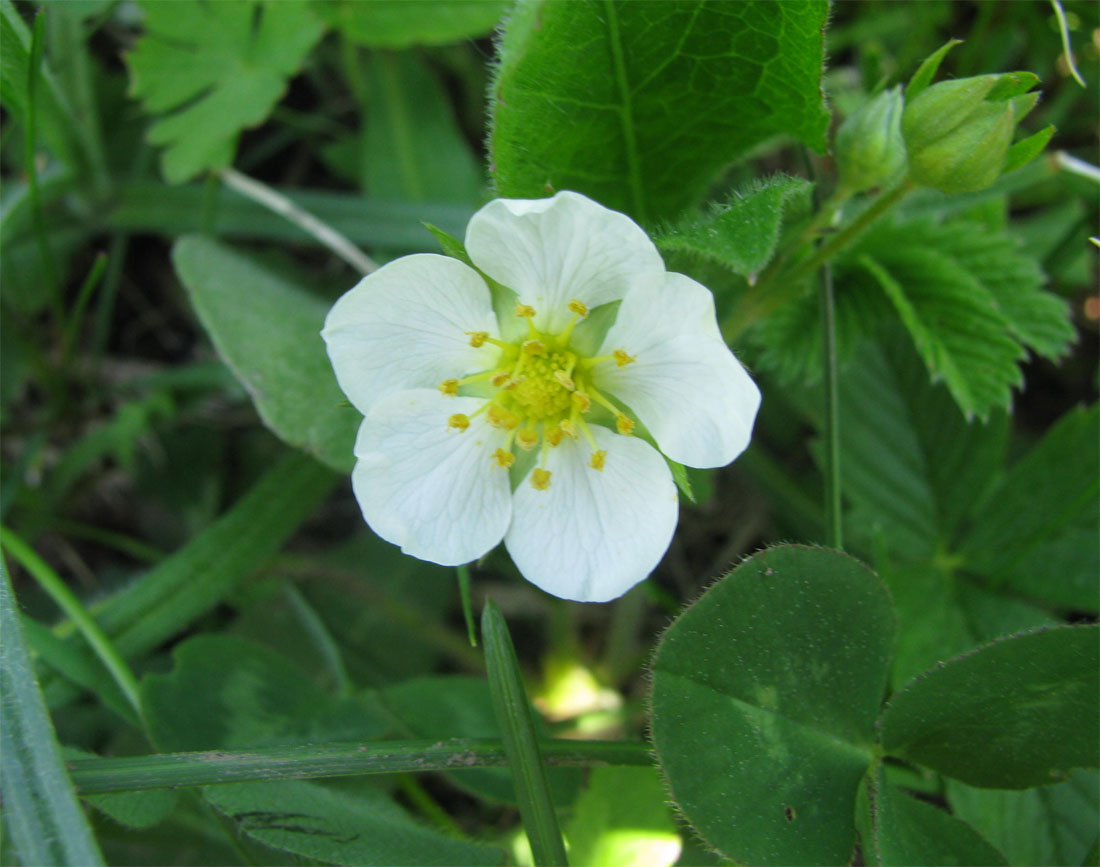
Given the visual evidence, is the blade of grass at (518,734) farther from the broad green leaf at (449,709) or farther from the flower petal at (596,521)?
the broad green leaf at (449,709)

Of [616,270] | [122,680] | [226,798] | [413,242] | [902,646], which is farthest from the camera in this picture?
[413,242]

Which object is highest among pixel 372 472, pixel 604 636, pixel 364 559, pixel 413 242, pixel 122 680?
pixel 372 472

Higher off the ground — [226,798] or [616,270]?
[616,270]

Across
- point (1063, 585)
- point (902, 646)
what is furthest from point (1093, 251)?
point (902, 646)

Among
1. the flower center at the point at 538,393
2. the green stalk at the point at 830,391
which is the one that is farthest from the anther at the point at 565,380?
the green stalk at the point at 830,391

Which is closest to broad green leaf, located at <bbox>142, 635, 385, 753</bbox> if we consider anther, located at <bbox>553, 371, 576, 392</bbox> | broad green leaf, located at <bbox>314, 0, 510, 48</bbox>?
anther, located at <bbox>553, 371, 576, 392</bbox>

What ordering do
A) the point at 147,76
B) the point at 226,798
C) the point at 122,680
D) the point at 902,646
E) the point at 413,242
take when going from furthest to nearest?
1. the point at 413,242
2. the point at 147,76
3. the point at 902,646
4. the point at 122,680
5. the point at 226,798

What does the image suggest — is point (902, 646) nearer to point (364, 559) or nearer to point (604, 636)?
point (604, 636)
